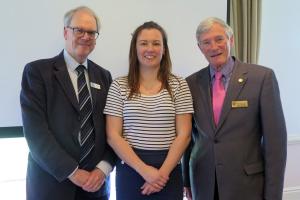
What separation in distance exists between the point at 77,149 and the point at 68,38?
0.61 metres

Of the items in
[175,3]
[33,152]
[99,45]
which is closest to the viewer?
[33,152]

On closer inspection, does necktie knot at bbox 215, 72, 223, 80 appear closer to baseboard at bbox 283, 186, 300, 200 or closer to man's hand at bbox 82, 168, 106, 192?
man's hand at bbox 82, 168, 106, 192

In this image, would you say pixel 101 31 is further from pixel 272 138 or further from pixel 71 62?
pixel 272 138

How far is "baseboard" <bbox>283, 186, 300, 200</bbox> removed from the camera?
3.24 m

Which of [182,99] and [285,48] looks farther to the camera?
[285,48]

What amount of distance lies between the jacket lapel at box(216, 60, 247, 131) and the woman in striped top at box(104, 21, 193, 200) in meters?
0.18

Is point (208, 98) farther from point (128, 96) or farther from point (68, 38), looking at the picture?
point (68, 38)

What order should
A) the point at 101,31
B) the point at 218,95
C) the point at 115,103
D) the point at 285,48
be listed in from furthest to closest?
the point at 285,48, the point at 101,31, the point at 218,95, the point at 115,103

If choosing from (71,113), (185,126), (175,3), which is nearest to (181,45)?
(175,3)

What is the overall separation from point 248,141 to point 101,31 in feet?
4.28

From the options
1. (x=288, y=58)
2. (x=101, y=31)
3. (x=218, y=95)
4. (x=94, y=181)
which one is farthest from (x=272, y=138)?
(x=288, y=58)

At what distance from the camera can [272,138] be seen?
170 cm

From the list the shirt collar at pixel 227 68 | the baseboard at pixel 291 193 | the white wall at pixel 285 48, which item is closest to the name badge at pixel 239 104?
the shirt collar at pixel 227 68

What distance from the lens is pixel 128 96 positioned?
1674mm
